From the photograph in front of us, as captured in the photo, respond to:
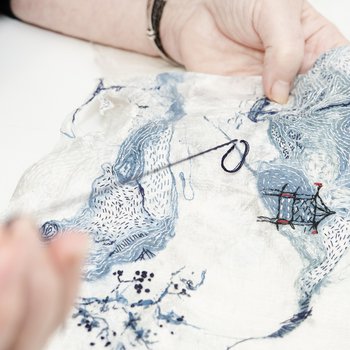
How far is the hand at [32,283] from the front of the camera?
0.63ft

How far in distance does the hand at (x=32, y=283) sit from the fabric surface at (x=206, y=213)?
17cm

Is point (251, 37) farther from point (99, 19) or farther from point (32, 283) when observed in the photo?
point (32, 283)

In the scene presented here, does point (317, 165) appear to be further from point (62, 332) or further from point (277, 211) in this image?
point (62, 332)

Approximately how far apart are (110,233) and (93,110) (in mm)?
180

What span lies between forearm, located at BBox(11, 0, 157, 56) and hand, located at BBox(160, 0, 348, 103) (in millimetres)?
33

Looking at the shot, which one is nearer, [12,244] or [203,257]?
[12,244]

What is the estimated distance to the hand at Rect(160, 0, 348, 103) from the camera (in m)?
0.57

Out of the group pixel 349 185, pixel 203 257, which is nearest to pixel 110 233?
pixel 203 257

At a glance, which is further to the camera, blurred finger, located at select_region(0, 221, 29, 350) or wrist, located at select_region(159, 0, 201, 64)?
wrist, located at select_region(159, 0, 201, 64)

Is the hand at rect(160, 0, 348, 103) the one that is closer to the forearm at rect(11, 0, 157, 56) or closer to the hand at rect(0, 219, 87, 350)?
the forearm at rect(11, 0, 157, 56)

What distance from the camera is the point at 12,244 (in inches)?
7.8

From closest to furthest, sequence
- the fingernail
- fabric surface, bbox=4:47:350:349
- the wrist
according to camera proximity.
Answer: fabric surface, bbox=4:47:350:349 < the fingernail < the wrist

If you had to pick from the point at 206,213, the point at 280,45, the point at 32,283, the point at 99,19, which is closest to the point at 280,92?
the point at 280,45

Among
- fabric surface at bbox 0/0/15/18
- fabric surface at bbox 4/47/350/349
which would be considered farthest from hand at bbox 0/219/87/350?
fabric surface at bbox 0/0/15/18
